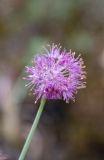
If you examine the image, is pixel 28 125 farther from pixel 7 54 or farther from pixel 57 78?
→ pixel 57 78

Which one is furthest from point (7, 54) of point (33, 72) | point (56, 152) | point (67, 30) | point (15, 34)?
point (33, 72)

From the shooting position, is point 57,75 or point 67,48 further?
point 67,48

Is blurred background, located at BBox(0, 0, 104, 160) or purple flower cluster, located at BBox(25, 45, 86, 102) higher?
blurred background, located at BBox(0, 0, 104, 160)

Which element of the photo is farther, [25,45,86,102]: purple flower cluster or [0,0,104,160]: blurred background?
[0,0,104,160]: blurred background

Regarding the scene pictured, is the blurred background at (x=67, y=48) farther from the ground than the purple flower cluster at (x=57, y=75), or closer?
farther from the ground

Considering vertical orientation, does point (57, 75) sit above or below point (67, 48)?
below
